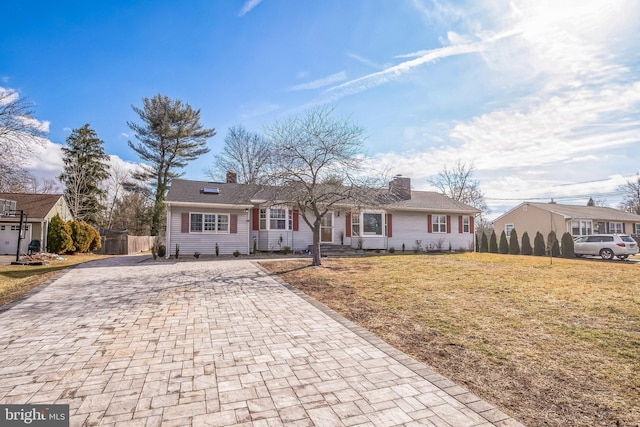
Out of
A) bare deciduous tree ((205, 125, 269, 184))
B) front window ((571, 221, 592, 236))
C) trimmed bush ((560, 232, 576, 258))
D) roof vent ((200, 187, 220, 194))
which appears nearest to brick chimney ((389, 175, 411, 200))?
trimmed bush ((560, 232, 576, 258))

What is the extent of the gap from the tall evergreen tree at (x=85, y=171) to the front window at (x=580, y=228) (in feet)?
138

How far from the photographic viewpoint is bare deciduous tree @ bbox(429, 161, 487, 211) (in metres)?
34.1

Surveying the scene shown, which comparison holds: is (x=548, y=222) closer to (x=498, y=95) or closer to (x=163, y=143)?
(x=498, y=95)

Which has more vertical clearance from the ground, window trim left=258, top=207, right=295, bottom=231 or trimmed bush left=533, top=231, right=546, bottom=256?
window trim left=258, top=207, right=295, bottom=231

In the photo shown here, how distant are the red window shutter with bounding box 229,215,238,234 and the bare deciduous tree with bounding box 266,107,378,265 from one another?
5.68 m

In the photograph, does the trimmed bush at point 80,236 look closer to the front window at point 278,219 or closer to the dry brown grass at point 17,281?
the dry brown grass at point 17,281

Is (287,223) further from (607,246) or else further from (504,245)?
(607,246)

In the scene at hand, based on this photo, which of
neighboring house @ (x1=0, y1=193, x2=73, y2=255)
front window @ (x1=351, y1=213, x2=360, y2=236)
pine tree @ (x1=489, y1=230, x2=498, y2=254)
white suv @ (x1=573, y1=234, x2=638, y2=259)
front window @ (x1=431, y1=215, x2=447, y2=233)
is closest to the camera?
white suv @ (x1=573, y1=234, x2=638, y2=259)

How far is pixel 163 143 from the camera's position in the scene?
28078mm

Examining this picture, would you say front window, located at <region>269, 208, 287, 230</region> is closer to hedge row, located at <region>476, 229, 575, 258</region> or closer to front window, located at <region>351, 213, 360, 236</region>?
front window, located at <region>351, 213, 360, 236</region>

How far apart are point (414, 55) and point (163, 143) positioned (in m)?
25.3

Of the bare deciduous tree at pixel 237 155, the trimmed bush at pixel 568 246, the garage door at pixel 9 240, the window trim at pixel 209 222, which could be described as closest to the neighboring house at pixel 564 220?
the trimmed bush at pixel 568 246

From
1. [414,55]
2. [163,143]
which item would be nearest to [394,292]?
[414,55]

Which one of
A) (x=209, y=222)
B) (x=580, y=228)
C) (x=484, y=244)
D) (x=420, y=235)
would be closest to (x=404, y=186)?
(x=420, y=235)
